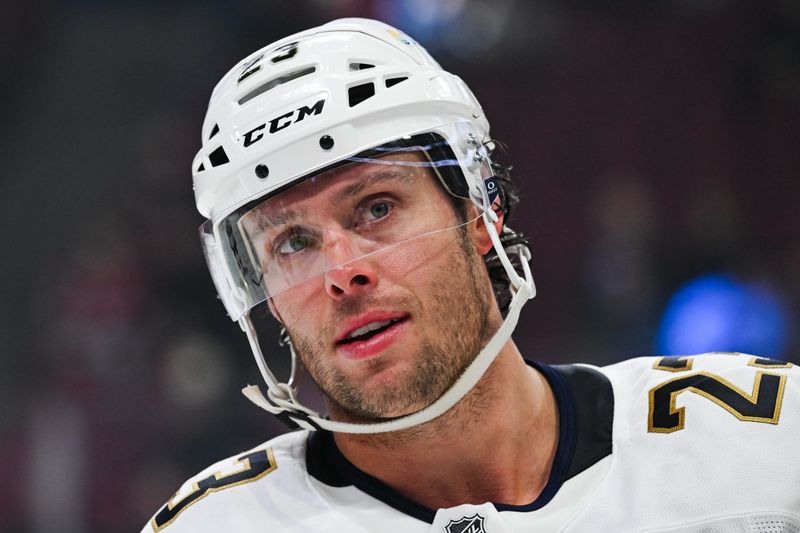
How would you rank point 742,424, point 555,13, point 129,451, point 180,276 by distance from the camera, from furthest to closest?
point 555,13, point 180,276, point 129,451, point 742,424

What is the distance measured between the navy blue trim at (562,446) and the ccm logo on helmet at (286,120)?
60 cm

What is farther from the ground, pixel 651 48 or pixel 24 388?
pixel 651 48

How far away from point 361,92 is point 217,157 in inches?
11.7

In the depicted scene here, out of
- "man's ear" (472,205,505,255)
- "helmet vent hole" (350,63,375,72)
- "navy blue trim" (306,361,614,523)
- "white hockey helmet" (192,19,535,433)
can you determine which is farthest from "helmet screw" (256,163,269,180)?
"navy blue trim" (306,361,614,523)

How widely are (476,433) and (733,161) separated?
11.3 feet

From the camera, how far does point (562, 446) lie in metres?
1.69

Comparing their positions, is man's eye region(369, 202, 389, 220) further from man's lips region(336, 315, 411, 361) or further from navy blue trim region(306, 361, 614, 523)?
navy blue trim region(306, 361, 614, 523)

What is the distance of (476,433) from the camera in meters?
1.68

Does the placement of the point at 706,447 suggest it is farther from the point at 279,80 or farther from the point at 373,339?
the point at 279,80

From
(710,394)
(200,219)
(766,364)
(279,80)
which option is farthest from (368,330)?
(200,219)

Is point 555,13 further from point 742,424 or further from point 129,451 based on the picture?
point 742,424

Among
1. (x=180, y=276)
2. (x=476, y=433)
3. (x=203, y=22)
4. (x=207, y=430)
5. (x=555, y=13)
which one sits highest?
(x=203, y=22)

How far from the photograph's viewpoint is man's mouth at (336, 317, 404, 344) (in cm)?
158


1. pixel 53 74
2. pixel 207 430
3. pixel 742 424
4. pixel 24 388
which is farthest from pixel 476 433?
pixel 53 74
